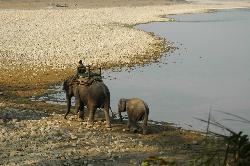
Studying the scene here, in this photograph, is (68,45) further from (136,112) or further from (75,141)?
(75,141)

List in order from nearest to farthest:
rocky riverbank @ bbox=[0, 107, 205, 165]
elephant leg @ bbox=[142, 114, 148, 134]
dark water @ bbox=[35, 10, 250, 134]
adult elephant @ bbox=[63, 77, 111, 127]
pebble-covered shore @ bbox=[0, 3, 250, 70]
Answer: rocky riverbank @ bbox=[0, 107, 205, 165]
elephant leg @ bbox=[142, 114, 148, 134]
adult elephant @ bbox=[63, 77, 111, 127]
dark water @ bbox=[35, 10, 250, 134]
pebble-covered shore @ bbox=[0, 3, 250, 70]

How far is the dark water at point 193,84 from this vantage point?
2184cm

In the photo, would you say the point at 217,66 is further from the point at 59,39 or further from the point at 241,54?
the point at 59,39

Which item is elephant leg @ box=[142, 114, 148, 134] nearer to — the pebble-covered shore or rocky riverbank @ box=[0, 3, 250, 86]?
rocky riverbank @ box=[0, 3, 250, 86]

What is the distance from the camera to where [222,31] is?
2635 inches

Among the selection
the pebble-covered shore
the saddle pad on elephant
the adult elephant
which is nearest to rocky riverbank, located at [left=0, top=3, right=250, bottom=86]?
the pebble-covered shore

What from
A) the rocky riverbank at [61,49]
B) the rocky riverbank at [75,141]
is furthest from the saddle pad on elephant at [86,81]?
the rocky riverbank at [61,49]

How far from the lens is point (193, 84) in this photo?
29.7 meters

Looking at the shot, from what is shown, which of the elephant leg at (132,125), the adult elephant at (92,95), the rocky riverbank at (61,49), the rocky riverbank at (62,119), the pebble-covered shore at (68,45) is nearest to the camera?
the rocky riverbank at (62,119)

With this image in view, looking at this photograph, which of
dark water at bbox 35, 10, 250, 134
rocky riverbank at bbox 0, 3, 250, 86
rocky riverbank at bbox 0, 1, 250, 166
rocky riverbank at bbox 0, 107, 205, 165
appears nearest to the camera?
rocky riverbank at bbox 0, 107, 205, 165

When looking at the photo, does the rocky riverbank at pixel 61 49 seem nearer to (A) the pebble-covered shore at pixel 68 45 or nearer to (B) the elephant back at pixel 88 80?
(A) the pebble-covered shore at pixel 68 45

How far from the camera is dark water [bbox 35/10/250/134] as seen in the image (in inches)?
860

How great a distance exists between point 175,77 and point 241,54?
1427cm

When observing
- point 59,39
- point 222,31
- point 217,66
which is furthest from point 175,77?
point 222,31
